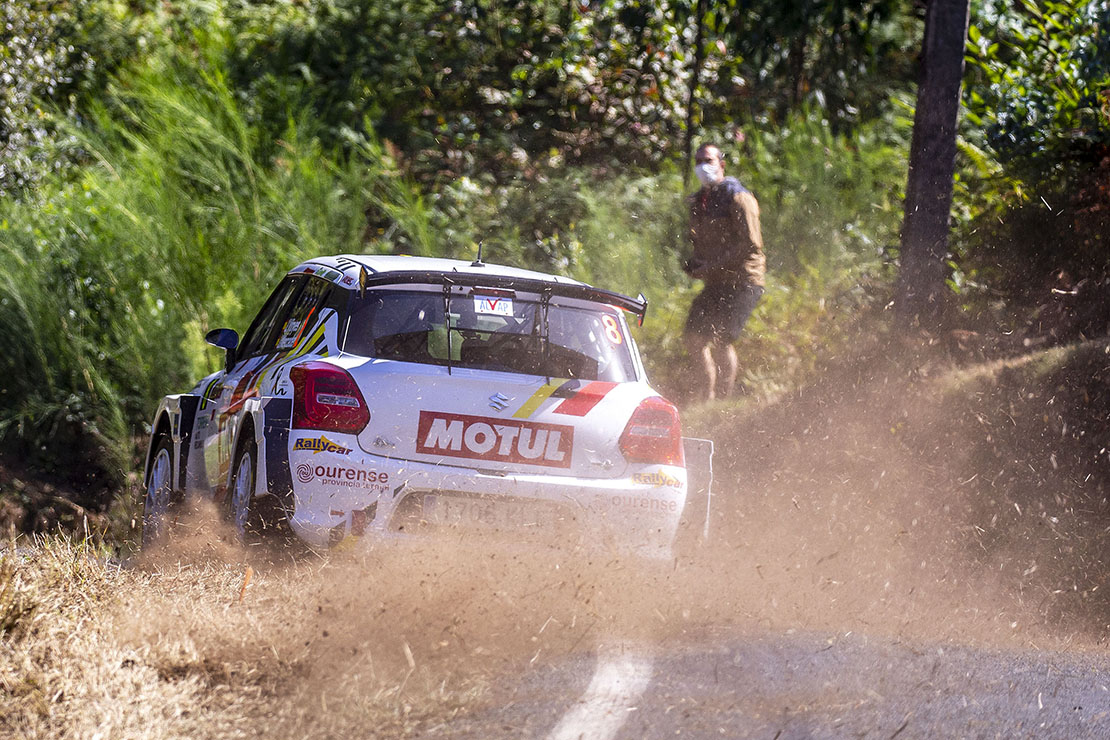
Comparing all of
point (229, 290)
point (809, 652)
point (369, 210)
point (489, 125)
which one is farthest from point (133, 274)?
point (809, 652)

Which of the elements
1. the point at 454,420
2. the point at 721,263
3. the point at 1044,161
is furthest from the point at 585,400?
the point at 1044,161

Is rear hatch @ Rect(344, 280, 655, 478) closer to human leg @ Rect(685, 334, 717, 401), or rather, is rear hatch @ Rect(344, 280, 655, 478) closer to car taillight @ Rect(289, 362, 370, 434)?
car taillight @ Rect(289, 362, 370, 434)

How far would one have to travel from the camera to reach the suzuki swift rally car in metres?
5.69

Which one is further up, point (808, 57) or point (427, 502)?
point (808, 57)

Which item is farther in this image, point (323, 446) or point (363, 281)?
point (363, 281)

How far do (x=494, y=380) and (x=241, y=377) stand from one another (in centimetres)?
169

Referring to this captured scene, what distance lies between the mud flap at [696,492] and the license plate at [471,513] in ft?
3.67

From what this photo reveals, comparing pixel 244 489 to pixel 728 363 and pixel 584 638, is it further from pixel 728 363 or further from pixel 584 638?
pixel 728 363

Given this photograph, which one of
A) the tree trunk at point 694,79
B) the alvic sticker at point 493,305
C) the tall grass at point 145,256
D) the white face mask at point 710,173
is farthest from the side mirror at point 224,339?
the tree trunk at point 694,79

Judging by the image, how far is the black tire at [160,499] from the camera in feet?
24.5

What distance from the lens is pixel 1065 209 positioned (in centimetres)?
1044

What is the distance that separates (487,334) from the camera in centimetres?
612

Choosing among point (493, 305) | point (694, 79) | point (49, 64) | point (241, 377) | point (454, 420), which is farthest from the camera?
point (49, 64)

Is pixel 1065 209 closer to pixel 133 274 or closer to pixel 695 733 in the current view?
pixel 695 733
